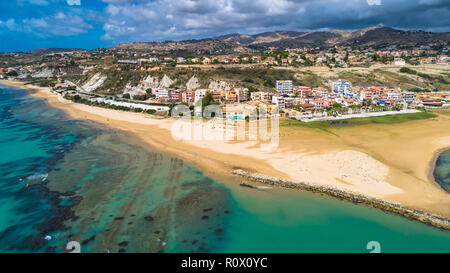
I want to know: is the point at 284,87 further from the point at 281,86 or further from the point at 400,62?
the point at 400,62

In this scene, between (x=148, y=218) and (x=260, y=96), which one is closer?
(x=148, y=218)

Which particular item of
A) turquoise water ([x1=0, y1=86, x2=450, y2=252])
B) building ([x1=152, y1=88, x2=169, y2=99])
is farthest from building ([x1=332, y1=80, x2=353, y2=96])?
turquoise water ([x1=0, y1=86, x2=450, y2=252])

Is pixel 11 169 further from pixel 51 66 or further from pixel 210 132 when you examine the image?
pixel 51 66

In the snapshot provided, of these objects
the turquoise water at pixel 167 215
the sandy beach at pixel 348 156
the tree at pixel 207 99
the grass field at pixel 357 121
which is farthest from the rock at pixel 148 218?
the tree at pixel 207 99

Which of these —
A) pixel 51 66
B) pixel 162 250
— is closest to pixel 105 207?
pixel 162 250

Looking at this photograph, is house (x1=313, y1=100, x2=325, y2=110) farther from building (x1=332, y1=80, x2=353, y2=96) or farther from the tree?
the tree

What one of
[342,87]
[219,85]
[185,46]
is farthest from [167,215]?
[185,46]
